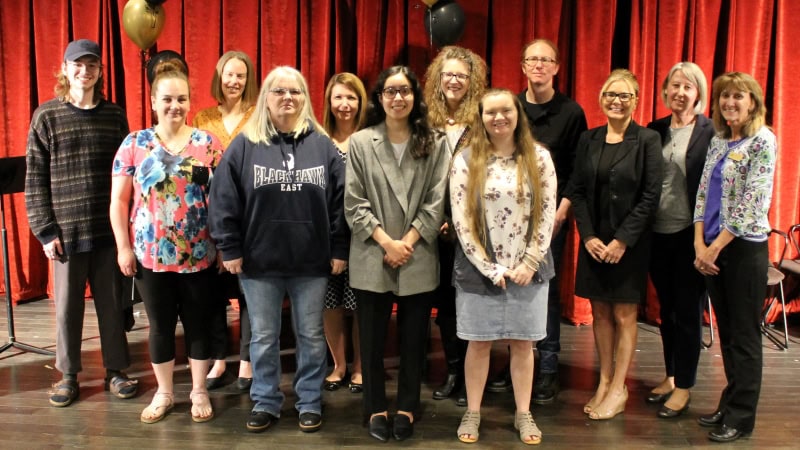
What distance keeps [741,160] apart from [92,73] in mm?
2773

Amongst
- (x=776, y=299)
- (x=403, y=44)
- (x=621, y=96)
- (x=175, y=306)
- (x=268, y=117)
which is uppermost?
(x=403, y=44)

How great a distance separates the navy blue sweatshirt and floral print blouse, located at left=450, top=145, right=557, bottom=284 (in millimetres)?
551

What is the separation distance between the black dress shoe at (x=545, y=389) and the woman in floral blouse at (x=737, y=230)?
698 mm

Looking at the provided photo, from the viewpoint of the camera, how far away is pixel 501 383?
3256 mm

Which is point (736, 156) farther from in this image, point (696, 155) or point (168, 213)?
point (168, 213)

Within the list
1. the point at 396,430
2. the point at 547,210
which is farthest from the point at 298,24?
the point at 396,430

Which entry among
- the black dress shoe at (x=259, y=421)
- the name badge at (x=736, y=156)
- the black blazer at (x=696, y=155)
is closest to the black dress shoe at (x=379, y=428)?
the black dress shoe at (x=259, y=421)

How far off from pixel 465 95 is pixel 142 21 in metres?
2.26

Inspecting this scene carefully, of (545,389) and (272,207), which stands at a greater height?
(272,207)

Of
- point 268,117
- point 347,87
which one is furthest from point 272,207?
point 347,87

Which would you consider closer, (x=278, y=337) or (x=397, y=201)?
(x=397, y=201)

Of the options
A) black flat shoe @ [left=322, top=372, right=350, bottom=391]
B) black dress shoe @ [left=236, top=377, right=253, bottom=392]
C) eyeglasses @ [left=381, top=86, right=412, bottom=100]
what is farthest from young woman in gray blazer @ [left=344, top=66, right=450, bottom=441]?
black dress shoe @ [left=236, top=377, right=253, bottom=392]

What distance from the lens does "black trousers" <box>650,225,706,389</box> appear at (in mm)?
→ 2861

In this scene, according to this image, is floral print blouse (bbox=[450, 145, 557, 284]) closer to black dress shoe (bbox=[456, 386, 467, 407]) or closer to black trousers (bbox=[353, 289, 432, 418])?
black trousers (bbox=[353, 289, 432, 418])
